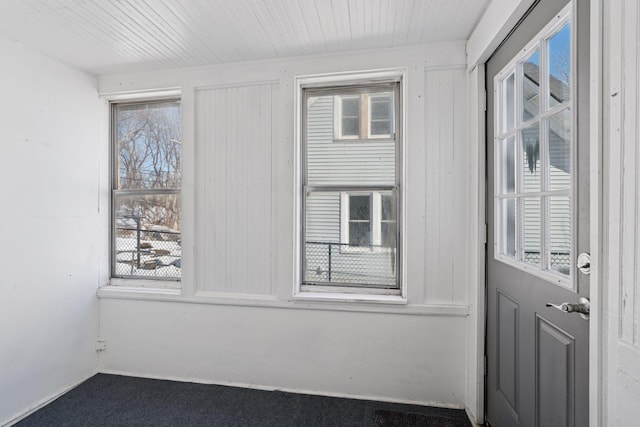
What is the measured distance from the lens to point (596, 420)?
3.16 feet

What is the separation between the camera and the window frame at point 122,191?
8.46 feet

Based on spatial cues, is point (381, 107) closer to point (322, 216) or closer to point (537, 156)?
point (322, 216)

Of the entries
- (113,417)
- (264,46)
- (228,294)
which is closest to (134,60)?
(264,46)

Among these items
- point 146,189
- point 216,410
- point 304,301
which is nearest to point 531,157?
point 304,301

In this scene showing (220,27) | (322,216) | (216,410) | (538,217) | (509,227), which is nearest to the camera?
(538,217)

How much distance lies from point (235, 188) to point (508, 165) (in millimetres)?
1794

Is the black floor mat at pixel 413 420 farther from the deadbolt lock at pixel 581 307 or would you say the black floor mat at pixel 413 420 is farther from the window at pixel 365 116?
the window at pixel 365 116

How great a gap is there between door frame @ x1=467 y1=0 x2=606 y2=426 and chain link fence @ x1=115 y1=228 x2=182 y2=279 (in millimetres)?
2242

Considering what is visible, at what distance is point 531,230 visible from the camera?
1432 mm

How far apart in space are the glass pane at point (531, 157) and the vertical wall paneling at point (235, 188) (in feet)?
5.20

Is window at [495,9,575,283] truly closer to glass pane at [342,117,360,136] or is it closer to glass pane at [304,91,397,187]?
glass pane at [304,91,397,187]

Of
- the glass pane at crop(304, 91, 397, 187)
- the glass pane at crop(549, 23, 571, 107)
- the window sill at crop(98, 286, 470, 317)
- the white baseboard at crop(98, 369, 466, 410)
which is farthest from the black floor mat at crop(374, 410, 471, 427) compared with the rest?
the glass pane at crop(549, 23, 571, 107)

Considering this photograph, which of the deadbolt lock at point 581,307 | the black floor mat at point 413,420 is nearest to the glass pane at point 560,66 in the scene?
the deadbolt lock at point 581,307

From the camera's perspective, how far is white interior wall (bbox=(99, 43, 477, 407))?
6.88ft
